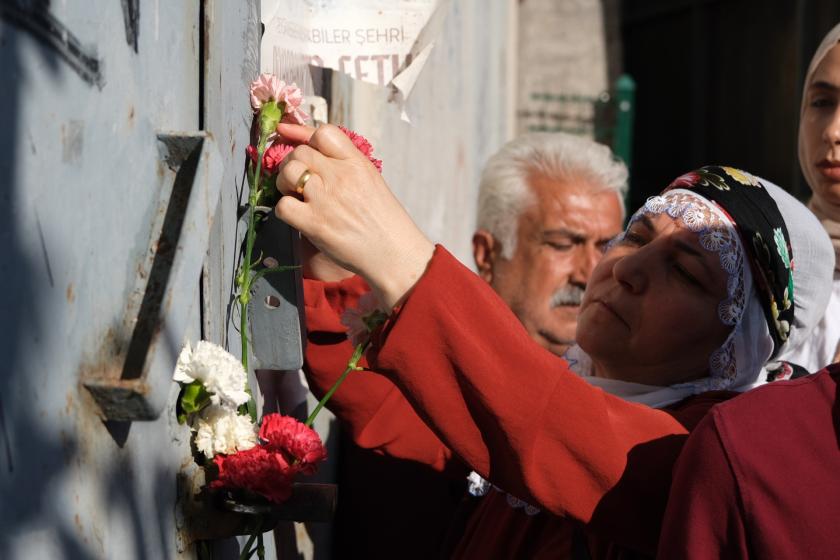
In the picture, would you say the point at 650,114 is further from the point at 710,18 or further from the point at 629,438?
the point at 629,438

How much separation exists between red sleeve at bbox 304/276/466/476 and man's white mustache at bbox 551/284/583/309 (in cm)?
143

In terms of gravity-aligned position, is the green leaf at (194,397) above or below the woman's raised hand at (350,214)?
below

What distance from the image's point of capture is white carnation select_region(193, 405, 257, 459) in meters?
1.54

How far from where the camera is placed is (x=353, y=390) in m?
2.31

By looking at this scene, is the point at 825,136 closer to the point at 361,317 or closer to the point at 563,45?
the point at 361,317

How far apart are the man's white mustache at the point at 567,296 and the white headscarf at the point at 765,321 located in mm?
1433

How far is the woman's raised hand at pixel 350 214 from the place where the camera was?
62.9 inches

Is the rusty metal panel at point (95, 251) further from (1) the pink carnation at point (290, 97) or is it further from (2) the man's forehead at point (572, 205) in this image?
(2) the man's forehead at point (572, 205)

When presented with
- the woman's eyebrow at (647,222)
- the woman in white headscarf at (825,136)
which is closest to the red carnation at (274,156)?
the woman's eyebrow at (647,222)

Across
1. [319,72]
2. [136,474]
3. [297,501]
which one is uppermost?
[319,72]

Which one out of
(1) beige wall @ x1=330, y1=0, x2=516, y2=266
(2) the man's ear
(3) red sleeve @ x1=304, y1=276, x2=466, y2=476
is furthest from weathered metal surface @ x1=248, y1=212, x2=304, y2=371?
(2) the man's ear

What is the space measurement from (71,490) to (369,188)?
0.66 metres

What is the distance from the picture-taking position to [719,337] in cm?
218

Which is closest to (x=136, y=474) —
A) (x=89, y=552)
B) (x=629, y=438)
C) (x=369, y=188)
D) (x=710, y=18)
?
(x=89, y=552)
